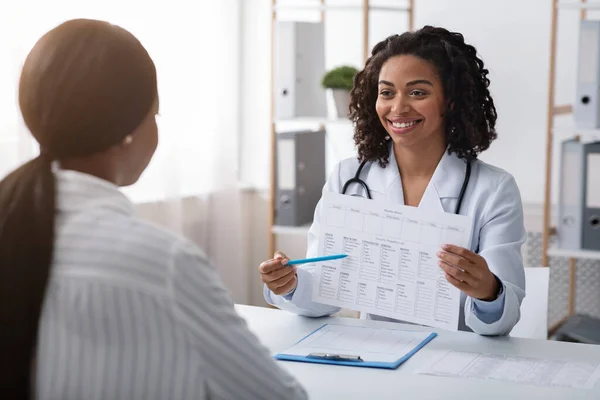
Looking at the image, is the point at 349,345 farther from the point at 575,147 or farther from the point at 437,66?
the point at 575,147

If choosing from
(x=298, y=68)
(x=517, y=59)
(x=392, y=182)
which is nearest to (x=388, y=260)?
(x=392, y=182)

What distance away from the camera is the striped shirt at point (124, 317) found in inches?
30.9

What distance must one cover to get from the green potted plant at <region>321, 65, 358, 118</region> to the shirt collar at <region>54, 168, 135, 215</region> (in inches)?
88.7

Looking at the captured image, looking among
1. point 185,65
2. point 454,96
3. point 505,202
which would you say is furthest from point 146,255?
point 185,65

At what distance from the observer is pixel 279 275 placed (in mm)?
1631

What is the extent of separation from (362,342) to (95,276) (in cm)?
80

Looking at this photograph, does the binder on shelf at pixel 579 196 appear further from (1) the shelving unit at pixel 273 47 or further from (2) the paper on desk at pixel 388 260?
(2) the paper on desk at pixel 388 260

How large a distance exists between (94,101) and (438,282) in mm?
830

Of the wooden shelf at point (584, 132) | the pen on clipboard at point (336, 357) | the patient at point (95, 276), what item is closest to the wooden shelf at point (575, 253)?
the wooden shelf at point (584, 132)

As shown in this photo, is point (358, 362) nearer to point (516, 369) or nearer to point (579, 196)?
point (516, 369)

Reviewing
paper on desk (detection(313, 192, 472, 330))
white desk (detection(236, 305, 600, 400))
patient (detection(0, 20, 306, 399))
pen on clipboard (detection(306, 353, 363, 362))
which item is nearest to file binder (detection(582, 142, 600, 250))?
white desk (detection(236, 305, 600, 400))

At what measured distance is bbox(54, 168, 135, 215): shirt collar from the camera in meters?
0.84

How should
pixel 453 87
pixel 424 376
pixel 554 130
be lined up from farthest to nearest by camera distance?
pixel 554 130 < pixel 453 87 < pixel 424 376

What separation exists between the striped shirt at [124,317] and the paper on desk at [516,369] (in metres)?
0.60
